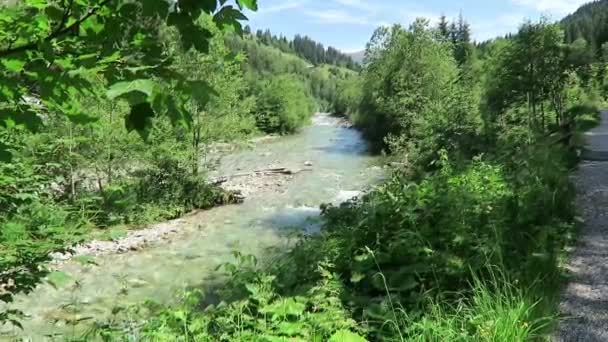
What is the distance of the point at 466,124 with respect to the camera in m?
18.9

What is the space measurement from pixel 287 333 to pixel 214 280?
8.21 m

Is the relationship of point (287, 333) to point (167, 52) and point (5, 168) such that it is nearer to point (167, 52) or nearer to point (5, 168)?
point (167, 52)

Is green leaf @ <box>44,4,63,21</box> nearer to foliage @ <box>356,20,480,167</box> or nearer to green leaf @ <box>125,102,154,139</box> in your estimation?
green leaf @ <box>125,102,154,139</box>

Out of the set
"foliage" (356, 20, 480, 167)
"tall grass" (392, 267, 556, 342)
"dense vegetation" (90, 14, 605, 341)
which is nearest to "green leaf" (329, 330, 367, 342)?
"dense vegetation" (90, 14, 605, 341)

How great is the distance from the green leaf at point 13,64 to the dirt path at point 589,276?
3.69 m

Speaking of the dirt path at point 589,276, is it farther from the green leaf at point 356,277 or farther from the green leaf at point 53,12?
the green leaf at point 53,12

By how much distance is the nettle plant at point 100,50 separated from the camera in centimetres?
158

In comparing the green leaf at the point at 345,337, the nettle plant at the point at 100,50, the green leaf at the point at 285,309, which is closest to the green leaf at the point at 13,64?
the nettle plant at the point at 100,50

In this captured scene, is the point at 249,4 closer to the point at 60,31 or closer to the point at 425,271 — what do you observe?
the point at 60,31

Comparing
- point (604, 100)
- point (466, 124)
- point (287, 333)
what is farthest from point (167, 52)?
point (604, 100)

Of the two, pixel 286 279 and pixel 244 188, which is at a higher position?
pixel 286 279

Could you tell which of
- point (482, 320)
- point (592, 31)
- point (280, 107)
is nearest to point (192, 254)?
point (482, 320)

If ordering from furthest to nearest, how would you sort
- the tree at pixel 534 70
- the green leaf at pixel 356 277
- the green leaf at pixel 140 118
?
the tree at pixel 534 70 < the green leaf at pixel 356 277 < the green leaf at pixel 140 118

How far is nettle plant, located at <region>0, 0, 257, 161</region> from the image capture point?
62.1 inches
